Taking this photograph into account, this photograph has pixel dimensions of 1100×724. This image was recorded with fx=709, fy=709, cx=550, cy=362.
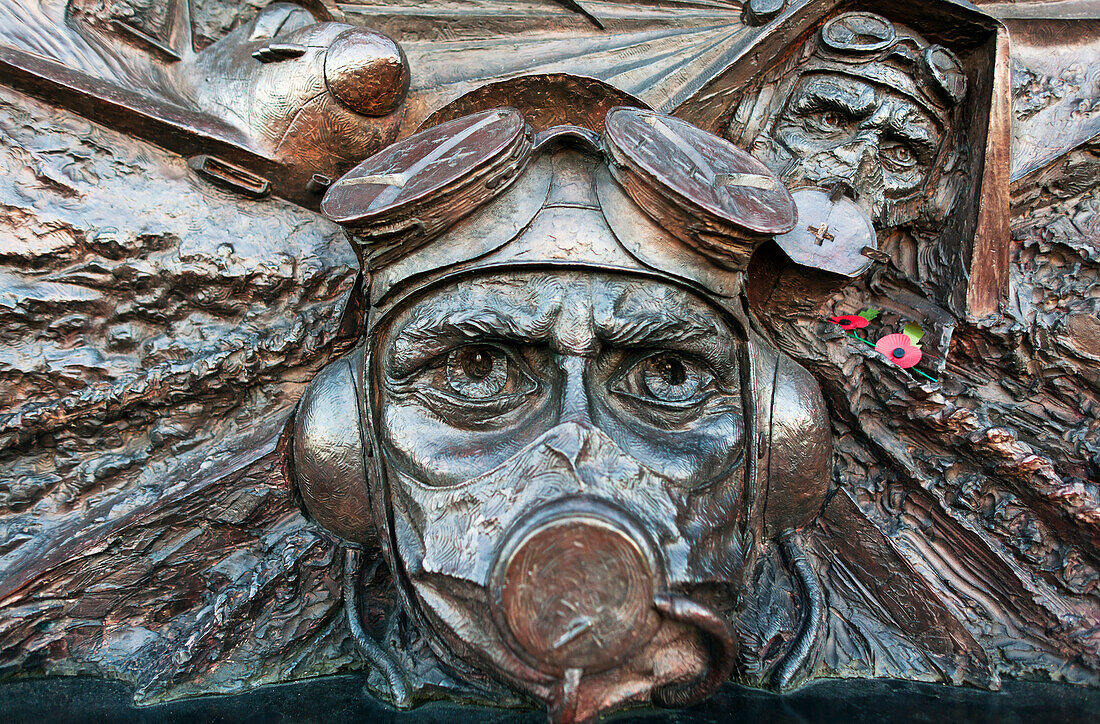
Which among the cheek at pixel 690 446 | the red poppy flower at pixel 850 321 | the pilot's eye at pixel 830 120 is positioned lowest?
the cheek at pixel 690 446

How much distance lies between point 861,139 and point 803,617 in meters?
1.37

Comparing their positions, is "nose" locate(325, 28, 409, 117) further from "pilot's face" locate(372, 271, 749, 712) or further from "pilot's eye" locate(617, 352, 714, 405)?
"pilot's eye" locate(617, 352, 714, 405)

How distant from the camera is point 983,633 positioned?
6.23ft

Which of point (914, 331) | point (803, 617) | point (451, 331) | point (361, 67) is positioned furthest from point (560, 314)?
point (914, 331)

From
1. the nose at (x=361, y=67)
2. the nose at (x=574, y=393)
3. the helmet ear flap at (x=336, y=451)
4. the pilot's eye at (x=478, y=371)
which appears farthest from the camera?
the nose at (x=361, y=67)

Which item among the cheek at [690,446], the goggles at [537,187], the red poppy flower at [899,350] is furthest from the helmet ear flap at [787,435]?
the red poppy flower at [899,350]

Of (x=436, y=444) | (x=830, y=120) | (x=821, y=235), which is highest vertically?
(x=830, y=120)

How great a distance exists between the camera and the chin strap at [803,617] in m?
1.75

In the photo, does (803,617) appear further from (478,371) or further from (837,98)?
(837,98)

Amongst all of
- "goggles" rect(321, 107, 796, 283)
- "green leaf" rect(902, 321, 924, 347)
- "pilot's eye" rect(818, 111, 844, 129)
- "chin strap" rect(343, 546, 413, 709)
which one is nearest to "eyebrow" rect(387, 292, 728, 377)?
"goggles" rect(321, 107, 796, 283)

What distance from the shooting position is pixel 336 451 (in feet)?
5.41

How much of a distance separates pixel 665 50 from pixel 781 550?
1.55 metres

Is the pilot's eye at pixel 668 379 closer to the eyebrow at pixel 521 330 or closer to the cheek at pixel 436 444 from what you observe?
the eyebrow at pixel 521 330

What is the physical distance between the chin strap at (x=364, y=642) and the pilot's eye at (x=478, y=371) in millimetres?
585
